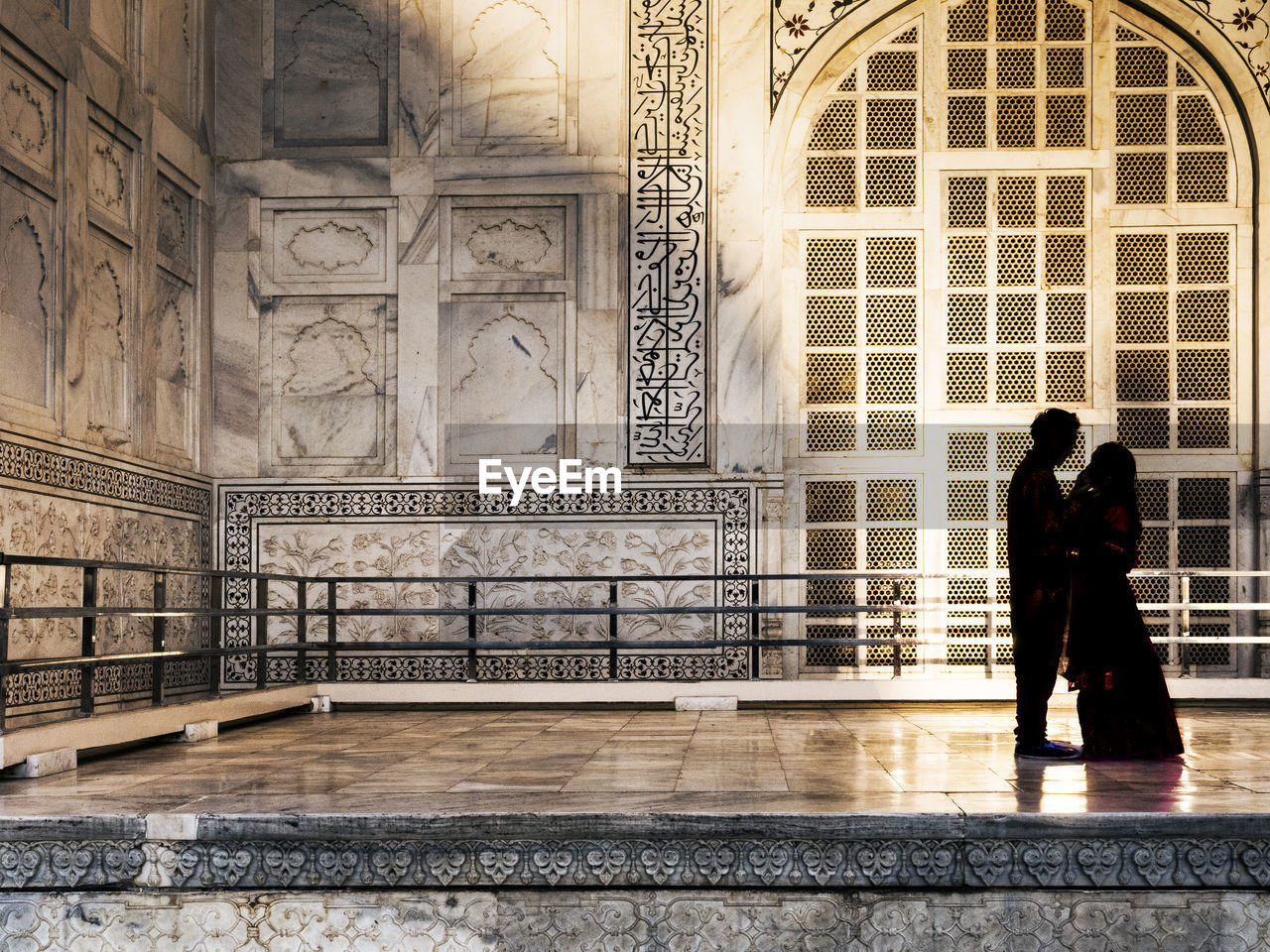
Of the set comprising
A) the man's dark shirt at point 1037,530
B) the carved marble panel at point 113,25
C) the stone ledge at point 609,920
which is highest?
the carved marble panel at point 113,25

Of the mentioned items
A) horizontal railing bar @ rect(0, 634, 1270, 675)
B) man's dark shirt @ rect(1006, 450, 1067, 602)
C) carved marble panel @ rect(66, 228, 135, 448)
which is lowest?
horizontal railing bar @ rect(0, 634, 1270, 675)

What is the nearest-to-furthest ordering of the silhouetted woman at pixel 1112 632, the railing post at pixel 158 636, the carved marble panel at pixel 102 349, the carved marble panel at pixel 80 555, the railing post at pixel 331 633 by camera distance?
the silhouetted woman at pixel 1112 632
the railing post at pixel 158 636
the carved marble panel at pixel 80 555
the carved marble panel at pixel 102 349
the railing post at pixel 331 633

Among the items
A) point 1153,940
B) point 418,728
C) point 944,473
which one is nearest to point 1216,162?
point 944,473

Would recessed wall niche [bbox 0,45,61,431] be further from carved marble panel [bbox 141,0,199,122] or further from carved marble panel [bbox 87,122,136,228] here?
carved marble panel [bbox 141,0,199,122]

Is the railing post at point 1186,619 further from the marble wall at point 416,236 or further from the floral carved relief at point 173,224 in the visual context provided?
the floral carved relief at point 173,224

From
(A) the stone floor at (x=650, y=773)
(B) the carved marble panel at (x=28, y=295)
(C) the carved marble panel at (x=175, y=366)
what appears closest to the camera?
(A) the stone floor at (x=650, y=773)

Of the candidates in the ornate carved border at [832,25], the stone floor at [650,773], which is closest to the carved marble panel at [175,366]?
the stone floor at [650,773]

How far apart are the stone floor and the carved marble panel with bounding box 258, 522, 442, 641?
7.13 feet

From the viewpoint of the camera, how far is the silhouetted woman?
17.6ft

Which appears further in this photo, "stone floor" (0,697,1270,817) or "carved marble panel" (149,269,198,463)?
"carved marble panel" (149,269,198,463)

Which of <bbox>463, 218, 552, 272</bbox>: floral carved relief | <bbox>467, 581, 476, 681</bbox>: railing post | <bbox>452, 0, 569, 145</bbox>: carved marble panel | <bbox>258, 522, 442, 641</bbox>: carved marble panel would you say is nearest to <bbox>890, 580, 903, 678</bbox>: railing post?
<bbox>467, 581, 476, 681</bbox>: railing post

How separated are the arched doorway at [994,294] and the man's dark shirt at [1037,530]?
437 cm

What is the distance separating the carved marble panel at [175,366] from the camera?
9062mm

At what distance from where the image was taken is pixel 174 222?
371 inches
